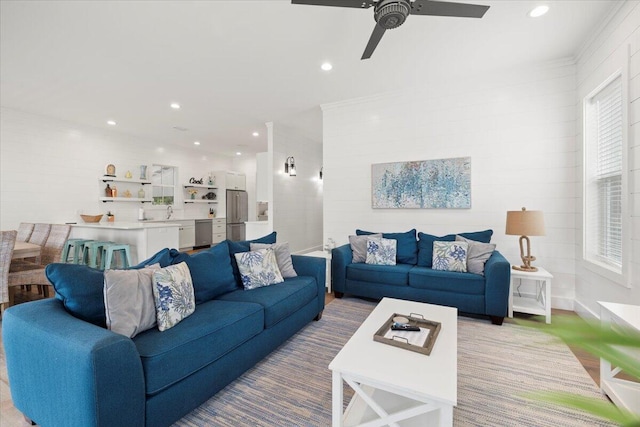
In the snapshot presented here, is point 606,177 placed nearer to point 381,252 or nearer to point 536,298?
point 536,298

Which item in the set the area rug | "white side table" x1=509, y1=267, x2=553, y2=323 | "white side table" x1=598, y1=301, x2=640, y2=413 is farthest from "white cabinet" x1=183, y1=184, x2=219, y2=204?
"white side table" x1=598, y1=301, x2=640, y2=413

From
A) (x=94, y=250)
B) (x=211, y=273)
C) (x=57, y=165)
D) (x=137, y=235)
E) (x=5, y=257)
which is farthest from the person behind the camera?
(x=57, y=165)

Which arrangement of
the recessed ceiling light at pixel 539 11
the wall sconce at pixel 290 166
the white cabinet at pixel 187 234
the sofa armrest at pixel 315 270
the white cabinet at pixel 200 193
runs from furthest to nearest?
the white cabinet at pixel 200 193
the white cabinet at pixel 187 234
the wall sconce at pixel 290 166
the sofa armrest at pixel 315 270
the recessed ceiling light at pixel 539 11

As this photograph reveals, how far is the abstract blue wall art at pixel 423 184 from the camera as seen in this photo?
4.04 metres

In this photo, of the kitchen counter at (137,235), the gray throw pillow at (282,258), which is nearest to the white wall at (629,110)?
the gray throw pillow at (282,258)

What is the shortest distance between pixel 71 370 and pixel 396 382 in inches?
59.0

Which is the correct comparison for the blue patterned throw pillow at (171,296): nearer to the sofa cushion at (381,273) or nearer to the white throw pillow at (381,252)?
the sofa cushion at (381,273)

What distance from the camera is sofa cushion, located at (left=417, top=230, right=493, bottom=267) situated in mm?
3653

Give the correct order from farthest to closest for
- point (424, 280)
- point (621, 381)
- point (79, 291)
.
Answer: point (424, 280) < point (621, 381) < point (79, 291)

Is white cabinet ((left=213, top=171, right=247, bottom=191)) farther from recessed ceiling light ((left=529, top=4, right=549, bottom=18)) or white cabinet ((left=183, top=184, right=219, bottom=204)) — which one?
recessed ceiling light ((left=529, top=4, right=549, bottom=18))

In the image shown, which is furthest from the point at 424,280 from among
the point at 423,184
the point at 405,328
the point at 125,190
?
the point at 125,190

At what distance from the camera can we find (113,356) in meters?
1.36

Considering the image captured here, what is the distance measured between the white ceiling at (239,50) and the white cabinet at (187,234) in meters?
3.48

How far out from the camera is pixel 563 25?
2867mm
